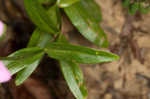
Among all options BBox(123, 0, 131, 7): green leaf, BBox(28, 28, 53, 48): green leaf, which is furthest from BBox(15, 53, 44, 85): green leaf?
BBox(123, 0, 131, 7): green leaf

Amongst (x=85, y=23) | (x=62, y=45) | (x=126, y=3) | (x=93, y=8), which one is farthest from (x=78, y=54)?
(x=126, y=3)

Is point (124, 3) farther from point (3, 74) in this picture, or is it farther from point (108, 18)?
point (3, 74)

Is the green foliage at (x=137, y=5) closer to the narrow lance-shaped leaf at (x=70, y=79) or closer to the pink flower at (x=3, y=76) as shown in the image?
the narrow lance-shaped leaf at (x=70, y=79)

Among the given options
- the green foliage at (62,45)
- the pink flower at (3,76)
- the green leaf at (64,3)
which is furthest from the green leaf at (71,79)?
the pink flower at (3,76)

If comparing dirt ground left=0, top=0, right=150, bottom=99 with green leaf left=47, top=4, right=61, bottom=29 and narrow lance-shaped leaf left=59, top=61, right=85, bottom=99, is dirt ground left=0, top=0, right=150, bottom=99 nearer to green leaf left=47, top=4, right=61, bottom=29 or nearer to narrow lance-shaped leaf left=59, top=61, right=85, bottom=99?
green leaf left=47, top=4, right=61, bottom=29

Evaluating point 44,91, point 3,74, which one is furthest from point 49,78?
point 3,74

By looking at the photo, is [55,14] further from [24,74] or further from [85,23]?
[24,74]
